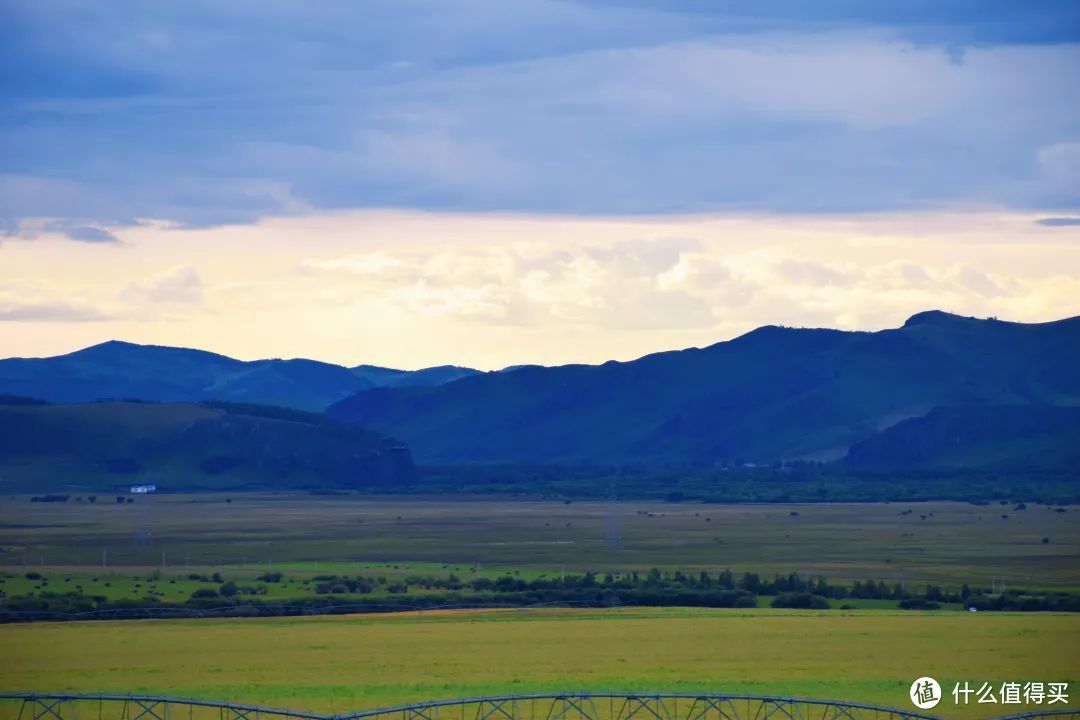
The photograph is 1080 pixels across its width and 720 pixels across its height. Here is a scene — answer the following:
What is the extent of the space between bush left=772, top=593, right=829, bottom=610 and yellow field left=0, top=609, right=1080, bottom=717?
17.9 feet

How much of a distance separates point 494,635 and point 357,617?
1297cm

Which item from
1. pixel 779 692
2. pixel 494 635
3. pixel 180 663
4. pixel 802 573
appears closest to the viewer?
pixel 779 692

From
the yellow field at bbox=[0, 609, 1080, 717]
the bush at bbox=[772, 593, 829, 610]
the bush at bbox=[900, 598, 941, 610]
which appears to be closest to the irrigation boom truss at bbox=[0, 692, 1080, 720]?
the yellow field at bbox=[0, 609, 1080, 717]

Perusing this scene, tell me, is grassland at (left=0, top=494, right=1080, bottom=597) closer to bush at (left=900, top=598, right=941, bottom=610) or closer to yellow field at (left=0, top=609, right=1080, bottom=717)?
bush at (left=900, top=598, right=941, bottom=610)

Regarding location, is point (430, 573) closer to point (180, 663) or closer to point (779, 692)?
point (180, 663)

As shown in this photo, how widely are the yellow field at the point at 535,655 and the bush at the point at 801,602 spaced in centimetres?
546

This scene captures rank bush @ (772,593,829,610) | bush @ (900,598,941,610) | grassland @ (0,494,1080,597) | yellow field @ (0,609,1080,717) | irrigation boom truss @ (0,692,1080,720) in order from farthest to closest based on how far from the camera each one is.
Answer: grassland @ (0,494,1080,597) < bush @ (772,593,829,610) < bush @ (900,598,941,610) < yellow field @ (0,609,1080,717) < irrigation boom truss @ (0,692,1080,720)

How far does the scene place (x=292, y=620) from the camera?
95125 millimetres

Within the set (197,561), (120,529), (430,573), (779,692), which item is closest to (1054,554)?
(430,573)

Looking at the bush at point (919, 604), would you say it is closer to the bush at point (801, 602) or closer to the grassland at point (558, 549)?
the bush at point (801, 602)

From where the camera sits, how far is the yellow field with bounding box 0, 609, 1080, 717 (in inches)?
2744

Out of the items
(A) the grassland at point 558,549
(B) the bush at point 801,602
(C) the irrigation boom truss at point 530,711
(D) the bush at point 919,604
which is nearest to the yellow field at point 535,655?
(C) the irrigation boom truss at point 530,711

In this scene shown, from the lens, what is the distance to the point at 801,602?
102750 mm

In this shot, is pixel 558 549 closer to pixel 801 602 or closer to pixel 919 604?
pixel 801 602
